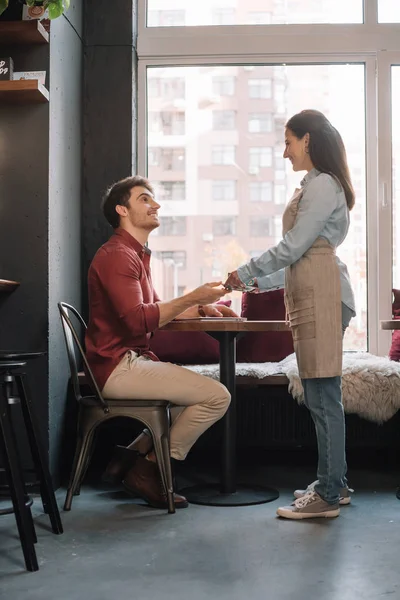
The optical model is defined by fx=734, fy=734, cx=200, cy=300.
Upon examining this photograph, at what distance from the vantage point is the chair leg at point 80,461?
293 cm

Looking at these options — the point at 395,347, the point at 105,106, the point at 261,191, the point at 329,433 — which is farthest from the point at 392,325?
the point at 105,106

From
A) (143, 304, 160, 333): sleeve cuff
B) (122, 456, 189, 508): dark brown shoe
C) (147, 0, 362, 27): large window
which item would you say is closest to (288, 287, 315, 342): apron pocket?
(143, 304, 160, 333): sleeve cuff

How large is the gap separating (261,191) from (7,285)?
1791 millimetres

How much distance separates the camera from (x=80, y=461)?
2947mm

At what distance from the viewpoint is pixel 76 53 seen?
393cm

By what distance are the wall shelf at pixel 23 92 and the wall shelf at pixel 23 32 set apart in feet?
0.77

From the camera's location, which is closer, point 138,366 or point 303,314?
point 303,314

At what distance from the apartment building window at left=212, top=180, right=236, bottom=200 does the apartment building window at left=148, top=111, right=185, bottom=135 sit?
373 mm

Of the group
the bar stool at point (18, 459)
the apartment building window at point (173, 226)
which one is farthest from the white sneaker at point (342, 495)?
the apartment building window at point (173, 226)

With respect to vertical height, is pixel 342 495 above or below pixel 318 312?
below

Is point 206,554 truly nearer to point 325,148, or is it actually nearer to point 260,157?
point 325,148

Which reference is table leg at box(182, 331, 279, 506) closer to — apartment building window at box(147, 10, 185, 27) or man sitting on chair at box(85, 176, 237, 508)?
man sitting on chair at box(85, 176, 237, 508)

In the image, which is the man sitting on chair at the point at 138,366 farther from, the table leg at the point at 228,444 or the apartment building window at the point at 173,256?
the apartment building window at the point at 173,256

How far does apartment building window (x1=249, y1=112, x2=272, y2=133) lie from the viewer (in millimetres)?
4355
